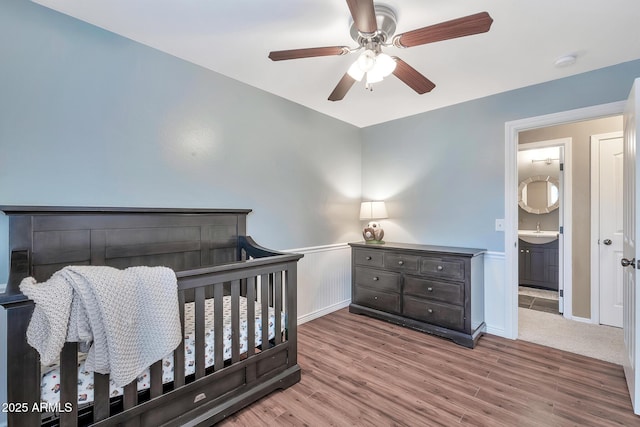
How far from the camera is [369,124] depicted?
3.70m

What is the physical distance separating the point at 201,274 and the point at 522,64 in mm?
2696

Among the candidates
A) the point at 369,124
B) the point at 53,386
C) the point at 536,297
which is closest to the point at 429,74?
the point at 369,124

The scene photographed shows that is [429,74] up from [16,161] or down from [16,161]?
up

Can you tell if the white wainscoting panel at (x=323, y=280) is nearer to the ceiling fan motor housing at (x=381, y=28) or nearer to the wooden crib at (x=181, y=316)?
the wooden crib at (x=181, y=316)

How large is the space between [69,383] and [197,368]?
53 centimetres

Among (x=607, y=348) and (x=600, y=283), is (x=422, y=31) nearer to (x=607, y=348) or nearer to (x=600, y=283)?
(x=607, y=348)

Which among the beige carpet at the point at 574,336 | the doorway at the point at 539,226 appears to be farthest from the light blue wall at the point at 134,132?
the doorway at the point at 539,226

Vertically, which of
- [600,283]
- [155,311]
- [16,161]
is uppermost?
[16,161]

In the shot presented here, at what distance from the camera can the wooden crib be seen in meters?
1.17

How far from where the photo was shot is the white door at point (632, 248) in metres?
1.66

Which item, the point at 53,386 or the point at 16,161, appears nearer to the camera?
the point at 53,386

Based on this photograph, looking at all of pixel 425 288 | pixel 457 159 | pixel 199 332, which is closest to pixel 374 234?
pixel 425 288

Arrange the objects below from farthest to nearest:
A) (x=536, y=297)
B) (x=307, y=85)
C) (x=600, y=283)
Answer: (x=536, y=297) < (x=600, y=283) < (x=307, y=85)

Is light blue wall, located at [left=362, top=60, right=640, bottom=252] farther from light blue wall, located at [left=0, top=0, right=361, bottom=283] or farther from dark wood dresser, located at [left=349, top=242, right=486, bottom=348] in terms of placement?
light blue wall, located at [left=0, top=0, right=361, bottom=283]
